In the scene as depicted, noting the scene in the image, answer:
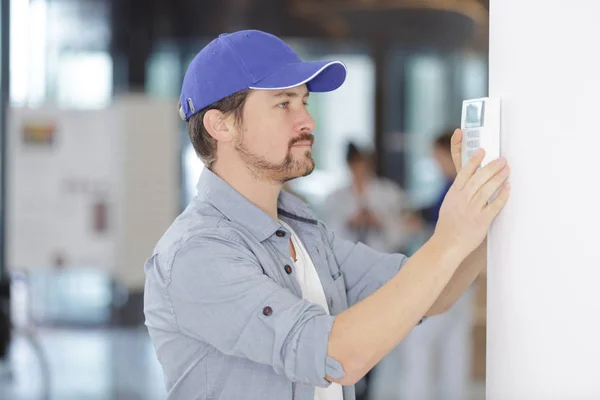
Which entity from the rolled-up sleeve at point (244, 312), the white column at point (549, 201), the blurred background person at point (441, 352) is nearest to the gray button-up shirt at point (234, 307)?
the rolled-up sleeve at point (244, 312)

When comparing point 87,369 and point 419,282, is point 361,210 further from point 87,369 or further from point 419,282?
point 419,282

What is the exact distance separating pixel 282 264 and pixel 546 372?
0.57 meters

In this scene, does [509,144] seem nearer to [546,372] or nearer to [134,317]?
[546,372]

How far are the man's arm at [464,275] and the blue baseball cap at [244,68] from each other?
0.48m

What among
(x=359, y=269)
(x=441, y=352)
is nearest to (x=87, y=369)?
(x=441, y=352)

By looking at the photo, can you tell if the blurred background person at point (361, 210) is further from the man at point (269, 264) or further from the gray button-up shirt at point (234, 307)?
the gray button-up shirt at point (234, 307)

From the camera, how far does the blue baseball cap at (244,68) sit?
163cm

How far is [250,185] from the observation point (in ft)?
5.75

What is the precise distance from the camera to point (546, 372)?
1.30 metres

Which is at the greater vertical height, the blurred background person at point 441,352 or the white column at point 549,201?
the white column at point 549,201

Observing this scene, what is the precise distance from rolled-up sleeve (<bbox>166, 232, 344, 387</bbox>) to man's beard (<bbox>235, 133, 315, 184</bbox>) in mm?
186

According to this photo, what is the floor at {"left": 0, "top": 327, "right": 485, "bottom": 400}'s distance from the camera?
579 centimetres

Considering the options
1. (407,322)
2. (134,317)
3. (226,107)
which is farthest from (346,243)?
(134,317)

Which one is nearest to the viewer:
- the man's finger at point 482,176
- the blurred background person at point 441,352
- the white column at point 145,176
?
the man's finger at point 482,176
